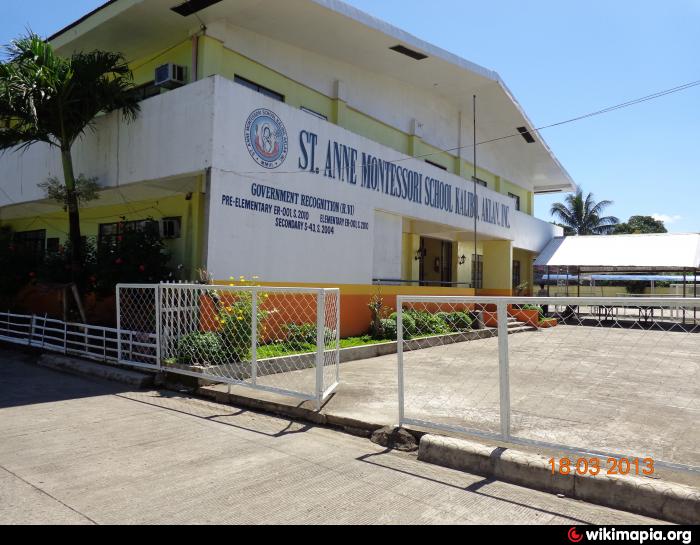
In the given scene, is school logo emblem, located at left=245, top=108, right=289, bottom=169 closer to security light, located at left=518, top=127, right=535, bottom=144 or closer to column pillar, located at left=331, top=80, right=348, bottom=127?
column pillar, located at left=331, top=80, right=348, bottom=127

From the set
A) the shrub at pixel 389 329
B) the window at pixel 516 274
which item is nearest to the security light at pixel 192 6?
the shrub at pixel 389 329

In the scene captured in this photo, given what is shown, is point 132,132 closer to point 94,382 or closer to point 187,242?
point 187,242

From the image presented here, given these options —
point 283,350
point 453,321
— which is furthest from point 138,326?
point 453,321

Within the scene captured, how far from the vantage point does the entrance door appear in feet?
64.2

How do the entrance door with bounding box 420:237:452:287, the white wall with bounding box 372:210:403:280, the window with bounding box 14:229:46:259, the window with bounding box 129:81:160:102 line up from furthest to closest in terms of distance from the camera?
the entrance door with bounding box 420:237:452:287 → the window with bounding box 14:229:46:259 → the white wall with bounding box 372:210:403:280 → the window with bounding box 129:81:160:102

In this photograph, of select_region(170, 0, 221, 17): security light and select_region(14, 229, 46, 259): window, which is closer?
select_region(170, 0, 221, 17): security light

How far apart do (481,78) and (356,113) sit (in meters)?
5.08

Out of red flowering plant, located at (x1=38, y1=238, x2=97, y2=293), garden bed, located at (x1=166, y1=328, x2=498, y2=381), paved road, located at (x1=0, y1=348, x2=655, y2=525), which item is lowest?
paved road, located at (x1=0, y1=348, x2=655, y2=525)

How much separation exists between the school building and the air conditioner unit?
4 centimetres

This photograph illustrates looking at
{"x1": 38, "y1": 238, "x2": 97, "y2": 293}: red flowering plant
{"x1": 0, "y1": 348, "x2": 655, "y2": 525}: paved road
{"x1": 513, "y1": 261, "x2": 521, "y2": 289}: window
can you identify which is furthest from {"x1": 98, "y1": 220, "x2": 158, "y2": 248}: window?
{"x1": 513, "y1": 261, "x2": 521, "y2": 289}: window

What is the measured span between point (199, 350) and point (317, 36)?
8707 mm

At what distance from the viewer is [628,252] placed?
2328 cm

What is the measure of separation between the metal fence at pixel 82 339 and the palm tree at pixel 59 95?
1315 mm
